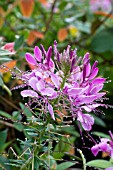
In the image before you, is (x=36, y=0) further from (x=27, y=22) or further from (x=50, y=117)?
(x=50, y=117)

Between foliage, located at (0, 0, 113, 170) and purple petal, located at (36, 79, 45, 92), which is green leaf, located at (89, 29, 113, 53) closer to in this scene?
foliage, located at (0, 0, 113, 170)

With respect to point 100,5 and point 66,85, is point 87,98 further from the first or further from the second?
point 100,5

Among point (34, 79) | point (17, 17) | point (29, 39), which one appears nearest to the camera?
point (34, 79)

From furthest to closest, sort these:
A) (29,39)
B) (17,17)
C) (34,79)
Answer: (17,17) → (29,39) → (34,79)

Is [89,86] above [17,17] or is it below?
below

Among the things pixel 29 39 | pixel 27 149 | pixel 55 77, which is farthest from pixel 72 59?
pixel 29 39

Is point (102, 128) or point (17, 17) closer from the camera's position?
point (102, 128)

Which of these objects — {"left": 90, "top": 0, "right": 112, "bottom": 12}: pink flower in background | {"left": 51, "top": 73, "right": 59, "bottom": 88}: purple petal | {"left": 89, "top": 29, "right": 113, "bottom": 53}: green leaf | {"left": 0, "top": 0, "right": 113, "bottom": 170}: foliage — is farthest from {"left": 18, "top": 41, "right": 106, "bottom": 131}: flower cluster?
{"left": 90, "top": 0, "right": 112, "bottom": 12}: pink flower in background

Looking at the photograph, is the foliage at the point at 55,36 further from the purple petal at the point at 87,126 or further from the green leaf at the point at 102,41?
the purple petal at the point at 87,126
